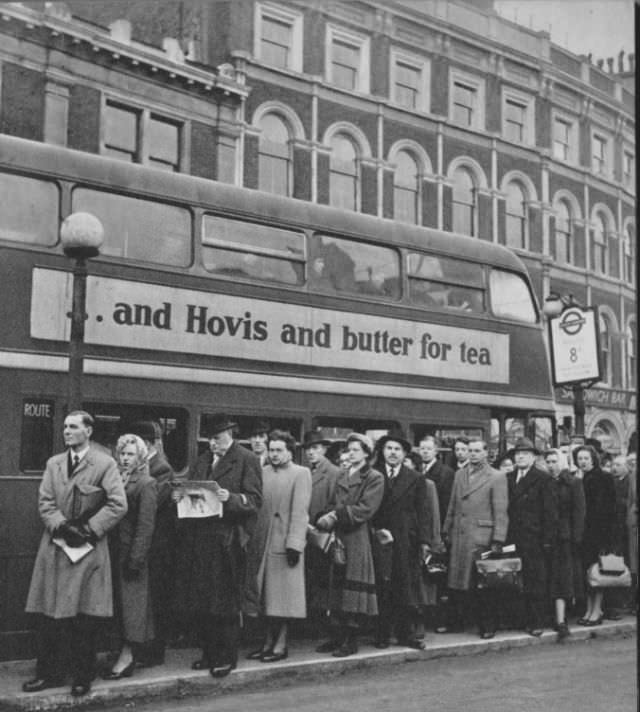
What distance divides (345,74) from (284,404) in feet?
43.1

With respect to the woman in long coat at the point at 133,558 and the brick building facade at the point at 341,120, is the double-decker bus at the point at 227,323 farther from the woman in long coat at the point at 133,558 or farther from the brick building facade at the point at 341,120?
the brick building facade at the point at 341,120


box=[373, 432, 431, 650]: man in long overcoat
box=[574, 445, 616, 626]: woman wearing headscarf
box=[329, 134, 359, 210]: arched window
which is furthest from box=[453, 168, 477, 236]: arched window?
box=[373, 432, 431, 650]: man in long overcoat

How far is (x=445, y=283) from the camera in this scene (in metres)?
11.4

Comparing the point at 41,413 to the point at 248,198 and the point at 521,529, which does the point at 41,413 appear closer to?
the point at 248,198

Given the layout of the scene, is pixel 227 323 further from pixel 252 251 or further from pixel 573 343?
pixel 573 343

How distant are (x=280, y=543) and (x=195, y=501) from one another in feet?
3.44

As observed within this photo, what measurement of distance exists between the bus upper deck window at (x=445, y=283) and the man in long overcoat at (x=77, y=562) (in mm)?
4655

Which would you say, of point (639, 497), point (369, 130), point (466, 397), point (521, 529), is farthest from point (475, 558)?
point (369, 130)

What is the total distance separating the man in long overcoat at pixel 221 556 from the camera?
7773 mm

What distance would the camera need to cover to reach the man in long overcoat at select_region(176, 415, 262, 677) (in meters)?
7.77

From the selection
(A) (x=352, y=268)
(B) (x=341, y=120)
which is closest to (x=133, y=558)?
(A) (x=352, y=268)

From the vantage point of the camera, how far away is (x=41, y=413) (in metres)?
8.37

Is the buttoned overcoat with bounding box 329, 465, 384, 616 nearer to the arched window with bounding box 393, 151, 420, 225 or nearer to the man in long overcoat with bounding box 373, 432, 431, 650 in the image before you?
the man in long overcoat with bounding box 373, 432, 431, 650

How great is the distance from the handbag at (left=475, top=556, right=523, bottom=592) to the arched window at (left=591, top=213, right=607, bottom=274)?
8966 mm
